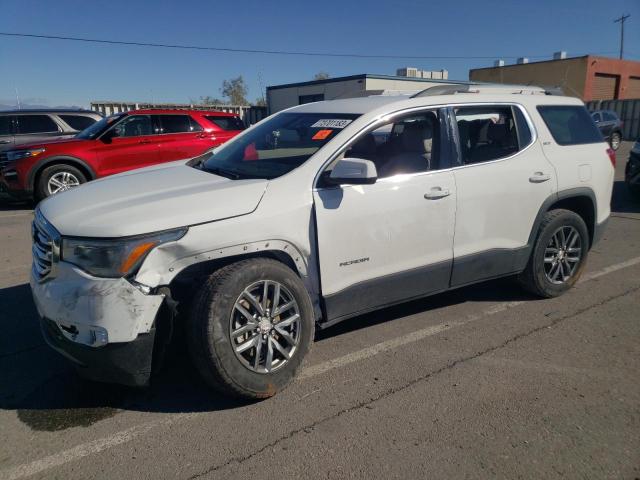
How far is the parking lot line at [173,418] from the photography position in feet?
8.18

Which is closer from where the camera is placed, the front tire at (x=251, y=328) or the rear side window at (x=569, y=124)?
the front tire at (x=251, y=328)

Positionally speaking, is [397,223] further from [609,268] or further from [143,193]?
[609,268]

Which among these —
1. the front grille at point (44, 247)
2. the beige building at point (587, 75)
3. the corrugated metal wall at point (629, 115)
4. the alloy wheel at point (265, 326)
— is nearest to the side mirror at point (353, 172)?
the alloy wheel at point (265, 326)

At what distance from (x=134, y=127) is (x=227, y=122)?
209cm

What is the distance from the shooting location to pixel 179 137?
404 inches

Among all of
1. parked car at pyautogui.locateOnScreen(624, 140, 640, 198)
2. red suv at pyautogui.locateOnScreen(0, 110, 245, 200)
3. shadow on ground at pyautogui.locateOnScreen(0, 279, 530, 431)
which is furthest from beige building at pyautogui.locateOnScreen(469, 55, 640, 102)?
shadow on ground at pyautogui.locateOnScreen(0, 279, 530, 431)

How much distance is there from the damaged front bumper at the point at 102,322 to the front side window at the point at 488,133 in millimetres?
2610

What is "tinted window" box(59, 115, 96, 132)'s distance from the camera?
1113 cm

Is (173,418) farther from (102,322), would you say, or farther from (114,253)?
(114,253)

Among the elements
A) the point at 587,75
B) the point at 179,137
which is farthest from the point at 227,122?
the point at 587,75

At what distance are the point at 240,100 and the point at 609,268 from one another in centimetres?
6280

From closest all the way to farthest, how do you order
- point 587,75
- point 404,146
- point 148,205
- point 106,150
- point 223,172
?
point 148,205 → point 223,172 → point 404,146 → point 106,150 → point 587,75

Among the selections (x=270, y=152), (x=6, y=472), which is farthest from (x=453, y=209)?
(x=6, y=472)

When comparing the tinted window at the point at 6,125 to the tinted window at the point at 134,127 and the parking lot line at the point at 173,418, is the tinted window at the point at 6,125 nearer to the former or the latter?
the tinted window at the point at 134,127
